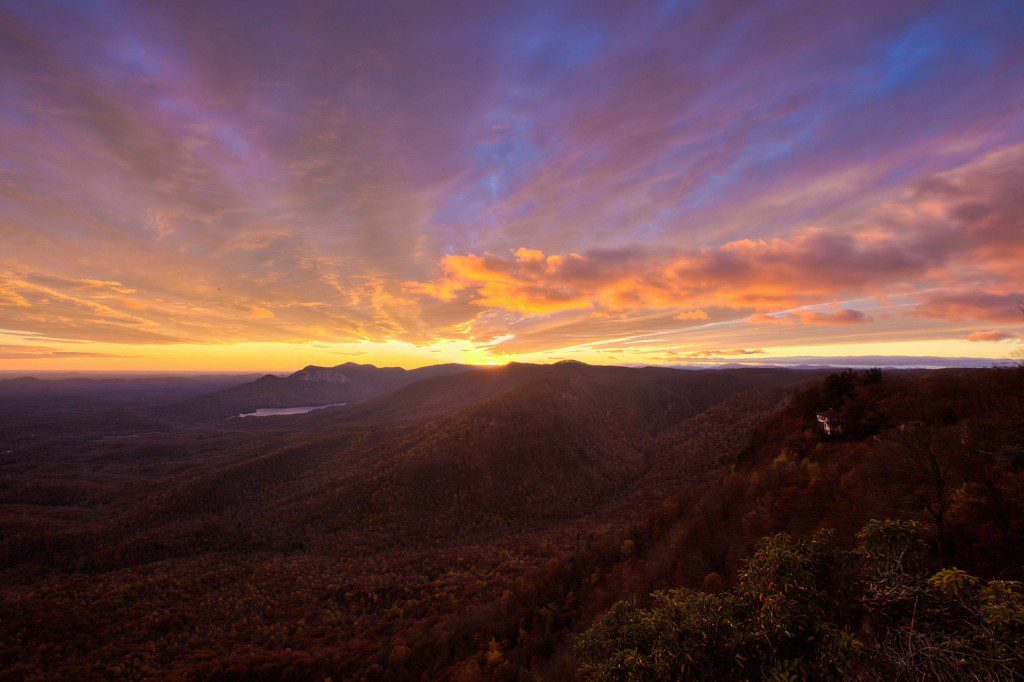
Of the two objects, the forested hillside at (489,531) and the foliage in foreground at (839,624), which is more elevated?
the foliage in foreground at (839,624)

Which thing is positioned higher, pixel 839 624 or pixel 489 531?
pixel 839 624

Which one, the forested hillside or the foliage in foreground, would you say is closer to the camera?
the foliage in foreground

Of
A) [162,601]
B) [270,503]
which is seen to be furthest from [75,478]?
[162,601]

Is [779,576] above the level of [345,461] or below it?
above

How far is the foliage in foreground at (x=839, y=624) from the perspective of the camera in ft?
14.9

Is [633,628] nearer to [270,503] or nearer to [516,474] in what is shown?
[516,474]

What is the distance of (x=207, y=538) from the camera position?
44.2 m

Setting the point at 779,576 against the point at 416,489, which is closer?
the point at 779,576

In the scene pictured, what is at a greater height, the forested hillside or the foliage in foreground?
the foliage in foreground

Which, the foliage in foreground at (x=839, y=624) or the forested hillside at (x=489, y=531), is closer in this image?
the foliage in foreground at (x=839, y=624)

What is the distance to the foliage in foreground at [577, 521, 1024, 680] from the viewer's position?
14.9ft

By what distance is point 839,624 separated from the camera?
6.26 metres

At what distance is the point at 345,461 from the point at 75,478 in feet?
223

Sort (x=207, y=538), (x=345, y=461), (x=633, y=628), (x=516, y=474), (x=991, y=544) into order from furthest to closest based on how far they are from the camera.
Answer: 1. (x=345, y=461)
2. (x=516, y=474)
3. (x=207, y=538)
4. (x=633, y=628)
5. (x=991, y=544)
